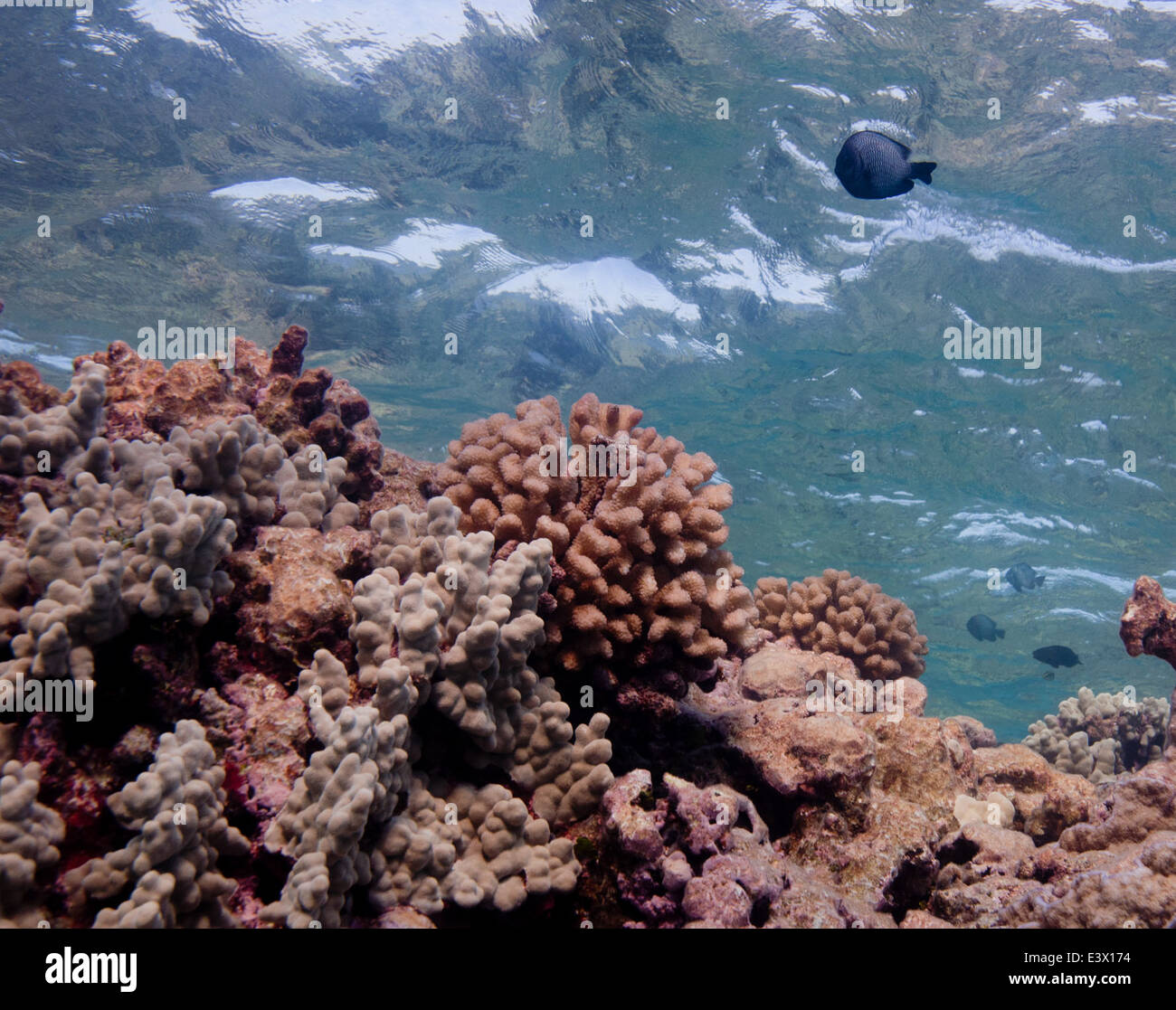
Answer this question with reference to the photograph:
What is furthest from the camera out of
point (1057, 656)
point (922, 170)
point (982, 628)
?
point (982, 628)

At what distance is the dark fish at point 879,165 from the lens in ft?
15.3

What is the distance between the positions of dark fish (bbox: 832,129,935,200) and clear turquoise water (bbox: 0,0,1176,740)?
6679mm

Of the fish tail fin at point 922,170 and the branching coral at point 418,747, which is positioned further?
the fish tail fin at point 922,170

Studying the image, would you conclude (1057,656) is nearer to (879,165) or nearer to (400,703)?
(879,165)

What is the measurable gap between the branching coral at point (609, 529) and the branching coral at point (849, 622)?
126 inches

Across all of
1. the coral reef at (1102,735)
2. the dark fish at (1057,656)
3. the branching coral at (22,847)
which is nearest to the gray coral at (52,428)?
the branching coral at (22,847)

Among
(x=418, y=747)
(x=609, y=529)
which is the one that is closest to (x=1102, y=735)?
(x=609, y=529)

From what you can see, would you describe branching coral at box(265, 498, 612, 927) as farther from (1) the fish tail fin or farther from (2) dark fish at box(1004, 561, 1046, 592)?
(2) dark fish at box(1004, 561, 1046, 592)

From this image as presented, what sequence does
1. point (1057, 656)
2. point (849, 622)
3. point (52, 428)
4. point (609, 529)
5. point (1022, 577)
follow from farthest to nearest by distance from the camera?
1. point (1022, 577)
2. point (1057, 656)
3. point (849, 622)
4. point (609, 529)
5. point (52, 428)

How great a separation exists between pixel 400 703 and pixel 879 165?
16.6ft

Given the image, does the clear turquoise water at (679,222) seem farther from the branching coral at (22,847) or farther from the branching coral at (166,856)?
the branching coral at (22,847)

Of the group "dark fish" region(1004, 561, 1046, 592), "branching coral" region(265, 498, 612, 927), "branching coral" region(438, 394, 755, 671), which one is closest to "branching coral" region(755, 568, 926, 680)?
"branching coral" region(438, 394, 755, 671)

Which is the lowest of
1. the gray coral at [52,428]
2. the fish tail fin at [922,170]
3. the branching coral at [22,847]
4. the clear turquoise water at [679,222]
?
the branching coral at [22,847]

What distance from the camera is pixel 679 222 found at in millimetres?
13805
